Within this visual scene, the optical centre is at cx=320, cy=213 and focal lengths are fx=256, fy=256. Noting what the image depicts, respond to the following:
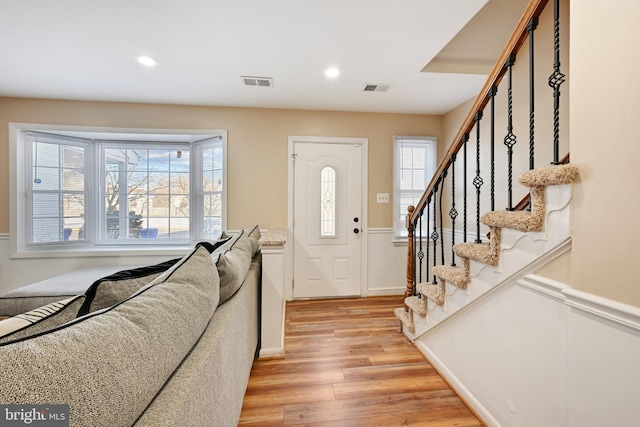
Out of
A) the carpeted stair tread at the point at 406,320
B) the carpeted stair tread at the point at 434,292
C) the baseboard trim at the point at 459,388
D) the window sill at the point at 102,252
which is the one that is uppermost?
the window sill at the point at 102,252

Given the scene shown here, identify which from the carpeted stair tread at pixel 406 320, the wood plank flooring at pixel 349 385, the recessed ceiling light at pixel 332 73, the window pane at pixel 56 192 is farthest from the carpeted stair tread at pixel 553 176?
the window pane at pixel 56 192

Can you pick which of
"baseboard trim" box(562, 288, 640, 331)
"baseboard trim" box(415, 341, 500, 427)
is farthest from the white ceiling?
"baseboard trim" box(415, 341, 500, 427)

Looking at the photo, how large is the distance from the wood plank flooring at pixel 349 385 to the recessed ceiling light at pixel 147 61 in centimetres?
254

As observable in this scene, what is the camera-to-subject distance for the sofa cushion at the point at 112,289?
0.80 m

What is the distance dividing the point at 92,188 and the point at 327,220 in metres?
2.94

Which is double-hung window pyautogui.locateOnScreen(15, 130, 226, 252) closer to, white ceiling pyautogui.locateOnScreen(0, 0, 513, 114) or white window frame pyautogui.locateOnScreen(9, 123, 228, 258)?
white window frame pyautogui.locateOnScreen(9, 123, 228, 258)

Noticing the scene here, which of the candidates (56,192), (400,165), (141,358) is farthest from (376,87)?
(56,192)

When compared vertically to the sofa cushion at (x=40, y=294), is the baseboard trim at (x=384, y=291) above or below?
below

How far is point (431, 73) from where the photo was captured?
2.35m

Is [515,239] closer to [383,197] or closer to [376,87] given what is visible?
[376,87]

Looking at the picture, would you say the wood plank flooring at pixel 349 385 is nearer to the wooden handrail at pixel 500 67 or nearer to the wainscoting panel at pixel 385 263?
the wainscoting panel at pixel 385 263

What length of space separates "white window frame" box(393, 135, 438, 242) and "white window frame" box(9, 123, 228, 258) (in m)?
2.14

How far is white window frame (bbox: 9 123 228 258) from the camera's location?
2.80 meters

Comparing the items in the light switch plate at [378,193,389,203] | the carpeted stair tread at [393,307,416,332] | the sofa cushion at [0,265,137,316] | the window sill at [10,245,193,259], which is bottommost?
the carpeted stair tread at [393,307,416,332]
